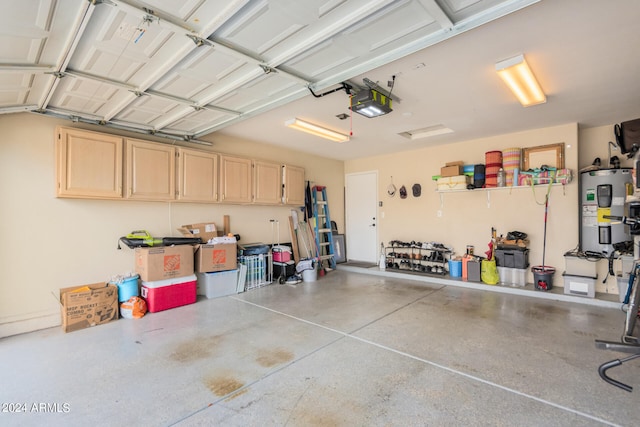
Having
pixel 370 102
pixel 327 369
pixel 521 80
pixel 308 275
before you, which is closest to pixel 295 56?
pixel 370 102

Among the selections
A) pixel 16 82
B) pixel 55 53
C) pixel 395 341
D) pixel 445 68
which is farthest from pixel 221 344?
pixel 445 68

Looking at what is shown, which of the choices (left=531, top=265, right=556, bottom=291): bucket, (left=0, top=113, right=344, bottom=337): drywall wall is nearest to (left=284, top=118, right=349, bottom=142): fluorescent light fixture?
(left=0, top=113, right=344, bottom=337): drywall wall

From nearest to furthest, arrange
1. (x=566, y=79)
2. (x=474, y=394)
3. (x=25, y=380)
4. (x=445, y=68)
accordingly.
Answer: (x=474, y=394) → (x=25, y=380) → (x=445, y=68) → (x=566, y=79)

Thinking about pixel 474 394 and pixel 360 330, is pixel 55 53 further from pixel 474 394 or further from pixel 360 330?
pixel 474 394

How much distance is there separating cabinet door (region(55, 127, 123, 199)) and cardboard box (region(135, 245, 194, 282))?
90cm

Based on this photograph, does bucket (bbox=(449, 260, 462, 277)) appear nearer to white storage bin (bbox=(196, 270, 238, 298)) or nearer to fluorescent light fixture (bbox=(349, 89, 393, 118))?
fluorescent light fixture (bbox=(349, 89, 393, 118))

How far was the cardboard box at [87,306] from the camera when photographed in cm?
350

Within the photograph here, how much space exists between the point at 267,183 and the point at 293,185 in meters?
0.73

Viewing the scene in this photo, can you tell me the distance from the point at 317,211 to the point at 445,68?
468 cm

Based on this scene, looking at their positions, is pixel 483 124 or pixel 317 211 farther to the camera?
pixel 317 211

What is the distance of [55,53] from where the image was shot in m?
2.30

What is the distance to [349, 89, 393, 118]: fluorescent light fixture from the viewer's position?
314cm

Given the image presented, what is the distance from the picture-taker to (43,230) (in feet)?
12.1

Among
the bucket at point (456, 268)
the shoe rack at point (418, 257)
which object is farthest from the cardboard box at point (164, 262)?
the bucket at point (456, 268)
